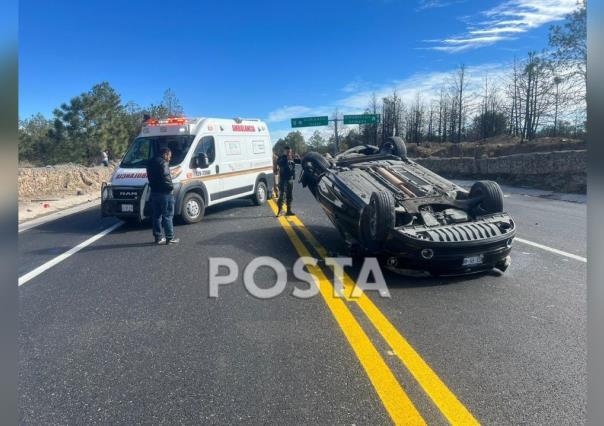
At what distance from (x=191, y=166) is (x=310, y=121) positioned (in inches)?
1177

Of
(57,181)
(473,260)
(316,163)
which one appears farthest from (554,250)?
(57,181)

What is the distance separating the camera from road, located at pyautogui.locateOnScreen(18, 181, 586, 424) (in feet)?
8.95

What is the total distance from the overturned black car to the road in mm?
344

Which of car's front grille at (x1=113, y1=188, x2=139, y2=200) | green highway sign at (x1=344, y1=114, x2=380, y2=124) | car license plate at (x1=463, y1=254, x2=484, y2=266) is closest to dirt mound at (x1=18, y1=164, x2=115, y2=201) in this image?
car's front grille at (x1=113, y1=188, x2=139, y2=200)


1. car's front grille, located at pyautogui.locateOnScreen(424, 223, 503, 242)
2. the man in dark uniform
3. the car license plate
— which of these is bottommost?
the car license plate

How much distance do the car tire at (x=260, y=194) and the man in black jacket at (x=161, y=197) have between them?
15.8 feet

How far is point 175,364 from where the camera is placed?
10.9 feet

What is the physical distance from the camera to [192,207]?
10023 mm

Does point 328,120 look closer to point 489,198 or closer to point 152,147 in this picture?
point 152,147

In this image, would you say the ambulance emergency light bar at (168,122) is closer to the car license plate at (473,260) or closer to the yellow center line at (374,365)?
the yellow center line at (374,365)

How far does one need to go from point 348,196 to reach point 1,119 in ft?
17.8

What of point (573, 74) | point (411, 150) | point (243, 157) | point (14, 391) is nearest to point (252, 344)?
point (14, 391)

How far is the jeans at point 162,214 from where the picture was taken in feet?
26.0

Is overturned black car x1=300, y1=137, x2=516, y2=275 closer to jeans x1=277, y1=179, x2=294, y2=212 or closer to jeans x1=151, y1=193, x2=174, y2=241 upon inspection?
jeans x1=151, y1=193, x2=174, y2=241
